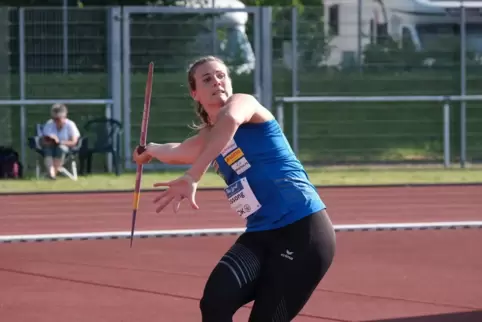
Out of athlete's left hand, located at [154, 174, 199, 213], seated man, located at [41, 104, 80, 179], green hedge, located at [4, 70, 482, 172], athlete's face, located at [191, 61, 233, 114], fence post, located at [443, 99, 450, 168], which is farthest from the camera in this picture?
fence post, located at [443, 99, 450, 168]

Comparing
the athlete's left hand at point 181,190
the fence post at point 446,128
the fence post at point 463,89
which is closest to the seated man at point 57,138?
the fence post at point 446,128

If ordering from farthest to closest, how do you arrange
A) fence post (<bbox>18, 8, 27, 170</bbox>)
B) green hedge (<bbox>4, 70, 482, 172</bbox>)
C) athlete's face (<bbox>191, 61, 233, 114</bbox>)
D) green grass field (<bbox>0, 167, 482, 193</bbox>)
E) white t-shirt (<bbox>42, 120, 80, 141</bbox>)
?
green hedge (<bbox>4, 70, 482, 172</bbox>)
fence post (<bbox>18, 8, 27, 170</bbox>)
white t-shirt (<bbox>42, 120, 80, 141</bbox>)
green grass field (<bbox>0, 167, 482, 193</bbox>)
athlete's face (<bbox>191, 61, 233, 114</bbox>)

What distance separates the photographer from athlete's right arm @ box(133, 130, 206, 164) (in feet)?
17.3

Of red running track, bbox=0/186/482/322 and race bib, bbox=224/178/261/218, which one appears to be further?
red running track, bbox=0/186/482/322

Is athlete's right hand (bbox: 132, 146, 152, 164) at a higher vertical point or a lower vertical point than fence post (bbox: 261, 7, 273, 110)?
lower

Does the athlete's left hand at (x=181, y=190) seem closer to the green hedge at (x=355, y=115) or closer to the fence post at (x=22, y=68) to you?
the fence post at (x=22, y=68)

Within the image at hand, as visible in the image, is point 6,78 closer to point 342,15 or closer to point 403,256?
point 342,15

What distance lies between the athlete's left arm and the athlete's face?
0.23m

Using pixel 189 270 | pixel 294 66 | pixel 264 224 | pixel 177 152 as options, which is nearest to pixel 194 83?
pixel 177 152

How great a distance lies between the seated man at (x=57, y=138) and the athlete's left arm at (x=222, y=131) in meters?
14.4

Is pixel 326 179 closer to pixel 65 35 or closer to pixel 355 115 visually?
pixel 355 115

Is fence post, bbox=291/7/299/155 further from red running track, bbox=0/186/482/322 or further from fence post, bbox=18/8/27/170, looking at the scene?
red running track, bbox=0/186/482/322

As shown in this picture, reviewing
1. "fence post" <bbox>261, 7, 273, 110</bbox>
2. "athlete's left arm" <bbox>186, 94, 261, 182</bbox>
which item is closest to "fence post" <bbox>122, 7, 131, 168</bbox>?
"fence post" <bbox>261, 7, 273, 110</bbox>

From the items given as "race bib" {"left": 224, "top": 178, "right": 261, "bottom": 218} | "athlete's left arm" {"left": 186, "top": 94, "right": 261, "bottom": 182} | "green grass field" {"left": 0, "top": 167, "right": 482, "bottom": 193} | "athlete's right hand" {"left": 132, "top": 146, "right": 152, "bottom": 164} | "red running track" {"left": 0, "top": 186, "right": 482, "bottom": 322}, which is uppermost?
"athlete's left arm" {"left": 186, "top": 94, "right": 261, "bottom": 182}
